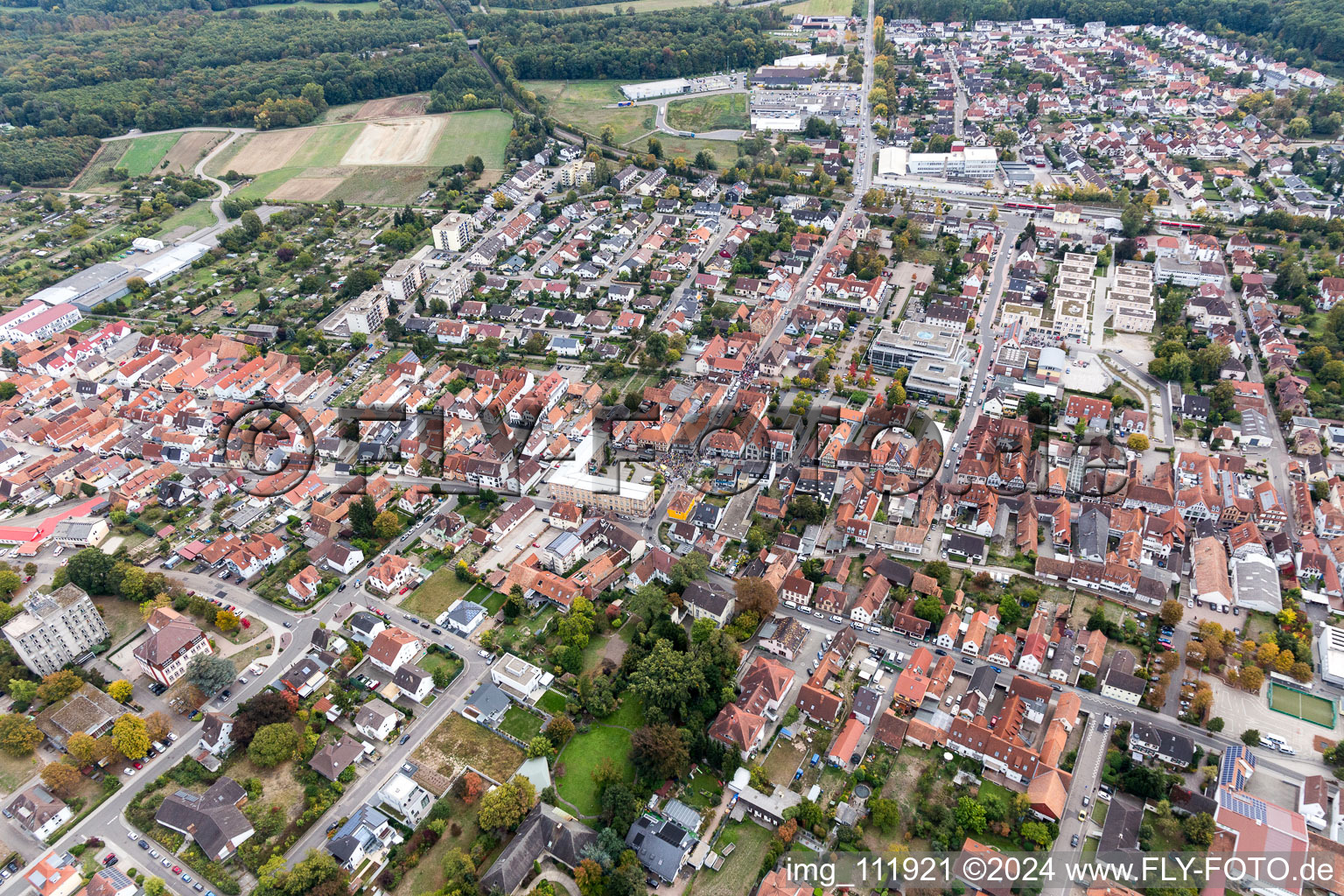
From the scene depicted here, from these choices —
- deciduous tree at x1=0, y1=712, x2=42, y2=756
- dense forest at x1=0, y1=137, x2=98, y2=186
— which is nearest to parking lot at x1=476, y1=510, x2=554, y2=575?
deciduous tree at x1=0, y1=712, x2=42, y2=756

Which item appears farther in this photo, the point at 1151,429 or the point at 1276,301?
the point at 1276,301

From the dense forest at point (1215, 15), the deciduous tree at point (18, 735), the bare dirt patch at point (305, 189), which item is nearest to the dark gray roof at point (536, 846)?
the deciduous tree at point (18, 735)

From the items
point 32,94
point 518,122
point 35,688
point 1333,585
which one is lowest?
point 1333,585

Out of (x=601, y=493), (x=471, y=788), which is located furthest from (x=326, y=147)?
(x=471, y=788)

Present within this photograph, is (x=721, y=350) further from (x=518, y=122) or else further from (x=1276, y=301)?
(x=518, y=122)

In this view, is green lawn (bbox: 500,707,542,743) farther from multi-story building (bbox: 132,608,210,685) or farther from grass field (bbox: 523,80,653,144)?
grass field (bbox: 523,80,653,144)

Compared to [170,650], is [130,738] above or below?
below

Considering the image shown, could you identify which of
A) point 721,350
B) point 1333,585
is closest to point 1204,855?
point 1333,585

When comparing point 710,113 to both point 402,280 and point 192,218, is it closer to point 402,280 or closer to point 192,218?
point 402,280
